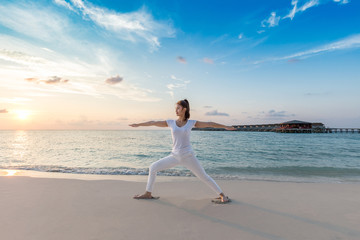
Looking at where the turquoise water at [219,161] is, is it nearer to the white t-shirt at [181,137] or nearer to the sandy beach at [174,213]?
the sandy beach at [174,213]

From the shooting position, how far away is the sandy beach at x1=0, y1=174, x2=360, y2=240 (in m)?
3.26

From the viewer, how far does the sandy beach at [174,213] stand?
3.26 metres

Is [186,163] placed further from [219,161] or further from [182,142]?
[219,161]

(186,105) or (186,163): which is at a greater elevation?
(186,105)

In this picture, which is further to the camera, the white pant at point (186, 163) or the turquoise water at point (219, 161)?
the turquoise water at point (219, 161)

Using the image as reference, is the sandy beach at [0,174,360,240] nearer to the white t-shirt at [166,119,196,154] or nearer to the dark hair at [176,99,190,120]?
the white t-shirt at [166,119,196,154]

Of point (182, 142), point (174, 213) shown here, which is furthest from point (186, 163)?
point (174, 213)

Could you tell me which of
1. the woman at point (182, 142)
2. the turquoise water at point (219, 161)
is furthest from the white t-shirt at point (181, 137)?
the turquoise water at point (219, 161)

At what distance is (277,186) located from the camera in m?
6.36

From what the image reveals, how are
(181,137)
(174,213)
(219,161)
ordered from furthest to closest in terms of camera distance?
(219,161)
(181,137)
(174,213)

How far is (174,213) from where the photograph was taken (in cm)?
409

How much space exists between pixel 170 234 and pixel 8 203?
12.3 feet

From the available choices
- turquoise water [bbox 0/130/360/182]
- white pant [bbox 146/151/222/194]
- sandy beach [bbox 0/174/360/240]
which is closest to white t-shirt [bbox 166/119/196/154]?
white pant [bbox 146/151/222/194]

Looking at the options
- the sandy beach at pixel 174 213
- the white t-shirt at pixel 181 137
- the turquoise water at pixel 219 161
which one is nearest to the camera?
the sandy beach at pixel 174 213
